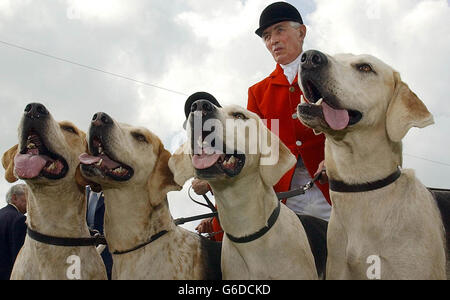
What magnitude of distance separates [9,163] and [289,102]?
120 inches

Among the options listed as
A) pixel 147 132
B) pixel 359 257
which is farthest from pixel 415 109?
pixel 147 132

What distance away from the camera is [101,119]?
13.0 ft

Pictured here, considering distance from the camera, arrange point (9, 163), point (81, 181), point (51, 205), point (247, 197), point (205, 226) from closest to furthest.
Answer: point (247, 197), point (51, 205), point (81, 181), point (9, 163), point (205, 226)

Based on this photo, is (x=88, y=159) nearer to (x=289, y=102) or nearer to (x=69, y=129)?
(x=69, y=129)

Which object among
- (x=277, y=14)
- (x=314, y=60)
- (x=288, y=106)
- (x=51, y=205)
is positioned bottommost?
(x=51, y=205)

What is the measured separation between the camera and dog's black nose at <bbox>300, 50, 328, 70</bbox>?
10.9 feet

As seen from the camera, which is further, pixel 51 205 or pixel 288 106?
pixel 288 106

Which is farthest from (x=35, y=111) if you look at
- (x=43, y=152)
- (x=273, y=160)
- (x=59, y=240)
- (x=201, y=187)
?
(x=273, y=160)

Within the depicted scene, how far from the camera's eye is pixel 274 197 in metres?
3.78

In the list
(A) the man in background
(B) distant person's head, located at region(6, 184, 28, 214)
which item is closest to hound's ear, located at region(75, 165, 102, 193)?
(A) the man in background

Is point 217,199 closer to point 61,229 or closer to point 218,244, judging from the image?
point 218,244

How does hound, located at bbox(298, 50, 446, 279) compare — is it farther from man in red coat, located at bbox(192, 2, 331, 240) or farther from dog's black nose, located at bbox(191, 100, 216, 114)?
man in red coat, located at bbox(192, 2, 331, 240)
